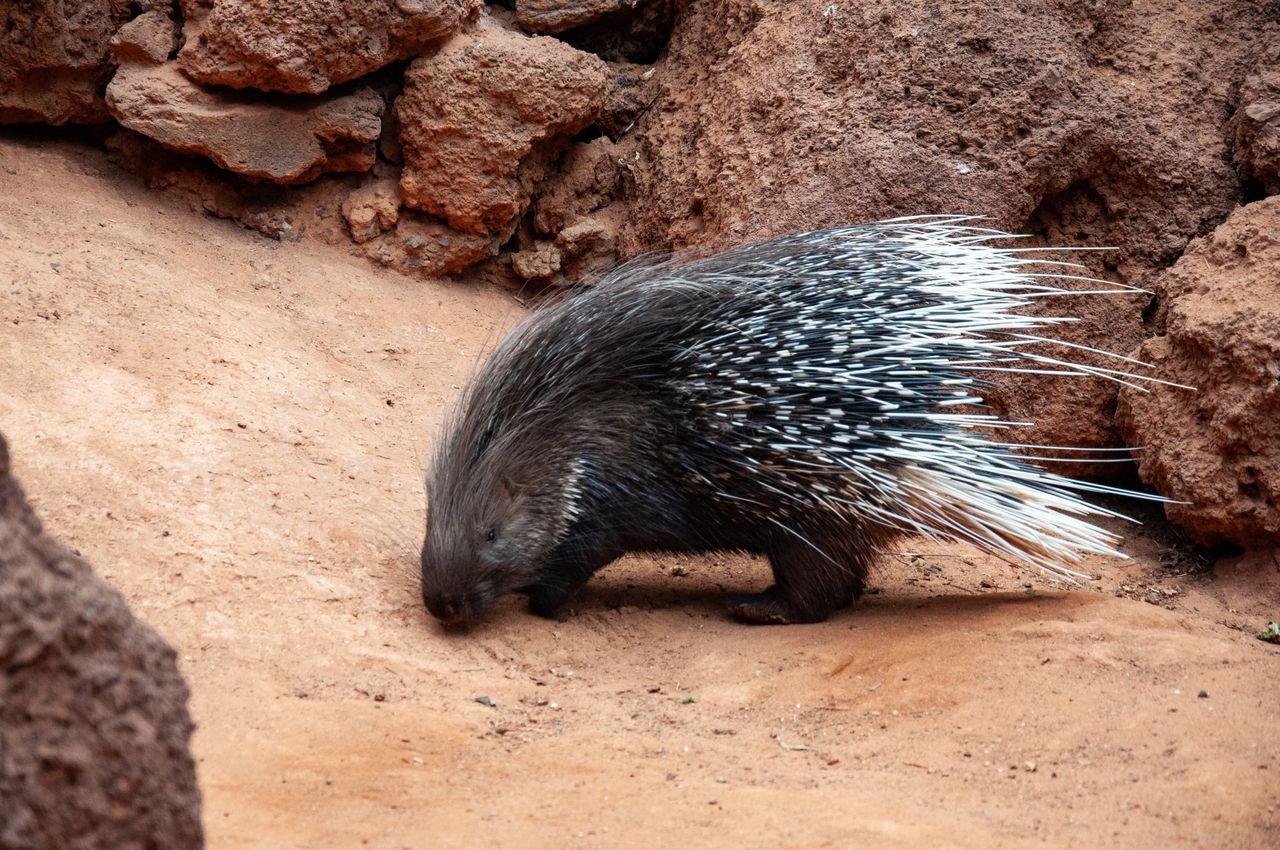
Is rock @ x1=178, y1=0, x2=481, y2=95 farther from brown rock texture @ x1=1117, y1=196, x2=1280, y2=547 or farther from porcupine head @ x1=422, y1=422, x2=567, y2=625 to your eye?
brown rock texture @ x1=1117, y1=196, x2=1280, y2=547

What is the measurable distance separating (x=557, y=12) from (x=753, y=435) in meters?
3.45

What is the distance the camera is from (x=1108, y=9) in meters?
5.48

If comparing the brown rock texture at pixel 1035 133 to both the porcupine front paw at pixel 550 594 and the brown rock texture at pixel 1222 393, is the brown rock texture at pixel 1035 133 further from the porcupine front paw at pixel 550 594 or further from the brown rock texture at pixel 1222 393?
the porcupine front paw at pixel 550 594

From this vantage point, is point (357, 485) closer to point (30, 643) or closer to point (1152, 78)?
point (30, 643)

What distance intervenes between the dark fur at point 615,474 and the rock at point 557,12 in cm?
277

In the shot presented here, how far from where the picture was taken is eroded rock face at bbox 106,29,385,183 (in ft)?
18.1

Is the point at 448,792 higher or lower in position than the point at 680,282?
lower

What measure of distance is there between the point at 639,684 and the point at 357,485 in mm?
1438

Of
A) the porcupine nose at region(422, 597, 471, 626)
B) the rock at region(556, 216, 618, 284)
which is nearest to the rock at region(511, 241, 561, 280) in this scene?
the rock at region(556, 216, 618, 284)

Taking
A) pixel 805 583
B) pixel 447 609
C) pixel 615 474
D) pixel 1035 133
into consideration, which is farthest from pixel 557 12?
pixel 447 609

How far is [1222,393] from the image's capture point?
4.55 metres

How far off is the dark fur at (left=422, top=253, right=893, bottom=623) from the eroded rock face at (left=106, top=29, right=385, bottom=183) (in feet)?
7.42

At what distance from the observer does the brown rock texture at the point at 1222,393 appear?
4.43 metres

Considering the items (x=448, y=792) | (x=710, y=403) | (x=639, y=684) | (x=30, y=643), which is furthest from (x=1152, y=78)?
(x=30, y=643)
